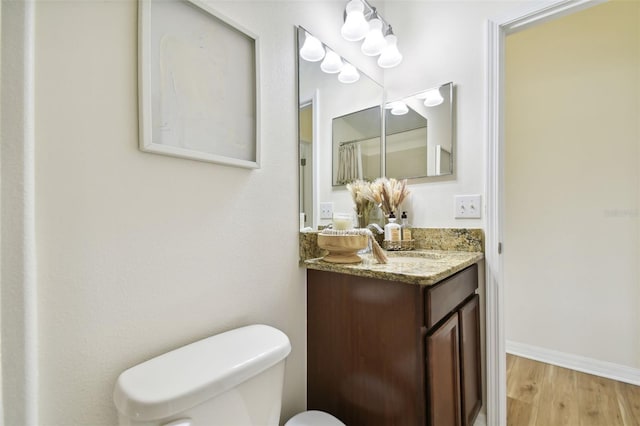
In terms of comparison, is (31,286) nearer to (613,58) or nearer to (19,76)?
(19,76)

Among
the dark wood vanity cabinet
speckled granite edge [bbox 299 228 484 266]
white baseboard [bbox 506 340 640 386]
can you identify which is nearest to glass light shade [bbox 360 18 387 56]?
speckled granite edge [bbox 299 228 484 266]

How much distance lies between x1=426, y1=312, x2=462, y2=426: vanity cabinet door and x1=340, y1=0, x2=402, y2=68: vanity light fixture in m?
1.31

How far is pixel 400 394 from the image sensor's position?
889 mm

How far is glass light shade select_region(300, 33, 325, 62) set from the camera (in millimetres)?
1181

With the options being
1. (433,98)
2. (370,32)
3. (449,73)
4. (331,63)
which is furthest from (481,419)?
(370,32)

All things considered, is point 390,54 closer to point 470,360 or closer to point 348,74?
point 348,74

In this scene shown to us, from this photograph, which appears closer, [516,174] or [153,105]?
[153,105]

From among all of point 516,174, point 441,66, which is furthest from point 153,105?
point 516,174

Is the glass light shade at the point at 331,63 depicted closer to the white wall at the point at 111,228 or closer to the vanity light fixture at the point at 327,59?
the vanity light fixture at the point at 327,59

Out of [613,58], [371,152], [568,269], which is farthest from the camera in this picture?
[568,269]

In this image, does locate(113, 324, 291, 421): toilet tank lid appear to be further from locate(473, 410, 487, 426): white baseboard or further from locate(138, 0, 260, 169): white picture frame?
locate(473, 410, 487, 426): white baseboard

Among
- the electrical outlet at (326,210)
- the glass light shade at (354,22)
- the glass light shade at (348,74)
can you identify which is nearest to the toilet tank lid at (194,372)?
the electrical outlet at (326,210)

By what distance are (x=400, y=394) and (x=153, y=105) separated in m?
1.11

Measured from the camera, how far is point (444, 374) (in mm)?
947
